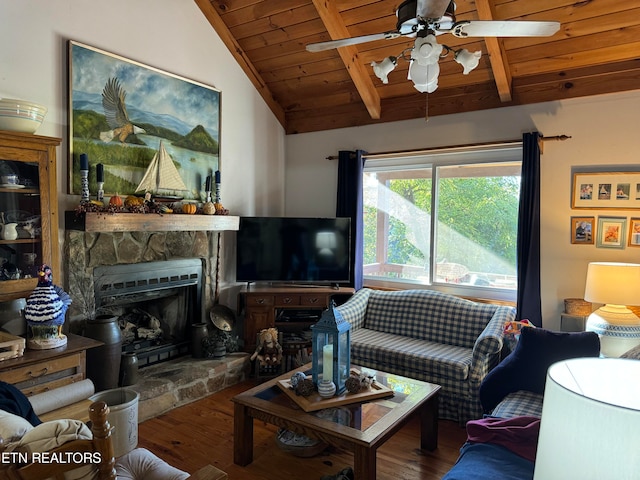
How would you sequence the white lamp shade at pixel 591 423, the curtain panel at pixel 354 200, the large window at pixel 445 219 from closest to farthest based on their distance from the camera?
the white lamp shade at pixel 591 423 → the large window at pixel 445 219 → the curtain panel at pixel 354 200

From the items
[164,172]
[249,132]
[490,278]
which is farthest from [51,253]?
[490,278]

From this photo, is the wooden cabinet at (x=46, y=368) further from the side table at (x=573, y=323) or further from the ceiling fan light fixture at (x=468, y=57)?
the side table at (x=573, y=323)

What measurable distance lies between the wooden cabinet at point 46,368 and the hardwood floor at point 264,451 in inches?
25.9

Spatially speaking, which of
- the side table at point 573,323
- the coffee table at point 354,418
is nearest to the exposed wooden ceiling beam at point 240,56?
the coffee table at point 354,418

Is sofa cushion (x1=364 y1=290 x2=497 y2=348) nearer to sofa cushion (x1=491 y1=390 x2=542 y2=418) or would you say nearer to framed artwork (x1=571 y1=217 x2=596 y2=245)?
framed artwork (x1=571 y1=217 x2=596 y2=245)

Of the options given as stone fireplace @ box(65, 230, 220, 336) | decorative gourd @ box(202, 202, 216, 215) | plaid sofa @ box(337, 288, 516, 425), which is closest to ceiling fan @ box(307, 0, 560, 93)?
plaid sofa @ box(337, 288, 516, 425)

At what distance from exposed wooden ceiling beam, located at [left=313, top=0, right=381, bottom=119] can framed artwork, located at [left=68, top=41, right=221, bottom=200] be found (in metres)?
1.27

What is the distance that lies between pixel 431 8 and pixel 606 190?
8.35 feet

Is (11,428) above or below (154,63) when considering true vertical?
below

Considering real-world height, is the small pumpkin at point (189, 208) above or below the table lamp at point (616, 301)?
above

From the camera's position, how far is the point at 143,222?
338 cm

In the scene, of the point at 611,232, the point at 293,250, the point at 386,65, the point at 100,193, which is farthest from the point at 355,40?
the point at 611,232

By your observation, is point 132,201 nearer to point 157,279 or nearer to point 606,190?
point 157,279

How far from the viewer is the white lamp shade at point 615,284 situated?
3.10 m
